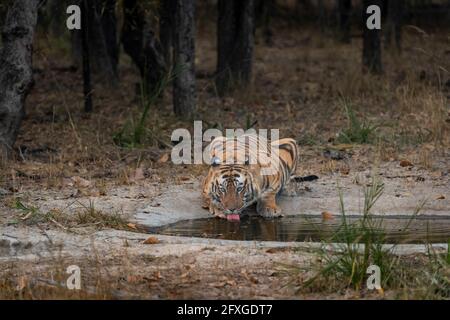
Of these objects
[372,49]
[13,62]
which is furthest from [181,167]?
[372,49]

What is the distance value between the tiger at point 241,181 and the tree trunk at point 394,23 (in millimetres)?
9580

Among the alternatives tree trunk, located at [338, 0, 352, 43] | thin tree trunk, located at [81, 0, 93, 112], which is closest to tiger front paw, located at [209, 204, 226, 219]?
thin tree trunk, located at [81, 0, 93, 112]

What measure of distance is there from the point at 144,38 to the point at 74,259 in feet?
24.3

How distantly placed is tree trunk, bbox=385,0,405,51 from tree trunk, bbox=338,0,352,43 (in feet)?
3.90

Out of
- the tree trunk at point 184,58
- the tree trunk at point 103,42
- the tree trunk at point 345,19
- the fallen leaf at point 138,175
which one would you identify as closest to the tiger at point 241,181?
the fallen leaf at point 138,175

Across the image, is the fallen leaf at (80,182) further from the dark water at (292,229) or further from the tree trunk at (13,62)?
the dark water at (292,229)

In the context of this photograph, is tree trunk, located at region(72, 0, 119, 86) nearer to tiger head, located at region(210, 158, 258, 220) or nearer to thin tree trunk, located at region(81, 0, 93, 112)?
thin tree trunk, located at region(81, 0, 93, 112)

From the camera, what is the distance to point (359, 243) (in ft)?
22.3

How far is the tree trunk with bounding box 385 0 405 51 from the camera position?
18672 mm

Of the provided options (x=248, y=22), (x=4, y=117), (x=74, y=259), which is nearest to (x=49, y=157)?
(x=4, y=117)

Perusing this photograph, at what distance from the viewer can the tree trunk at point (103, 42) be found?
597 inches

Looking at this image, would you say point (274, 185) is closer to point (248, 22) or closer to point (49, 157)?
point (49, 157)

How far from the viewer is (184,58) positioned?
42.6 ft

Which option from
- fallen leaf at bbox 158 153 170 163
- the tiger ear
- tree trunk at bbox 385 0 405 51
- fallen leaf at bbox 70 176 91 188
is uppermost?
tree trunk at bbox 385 0 405 51
